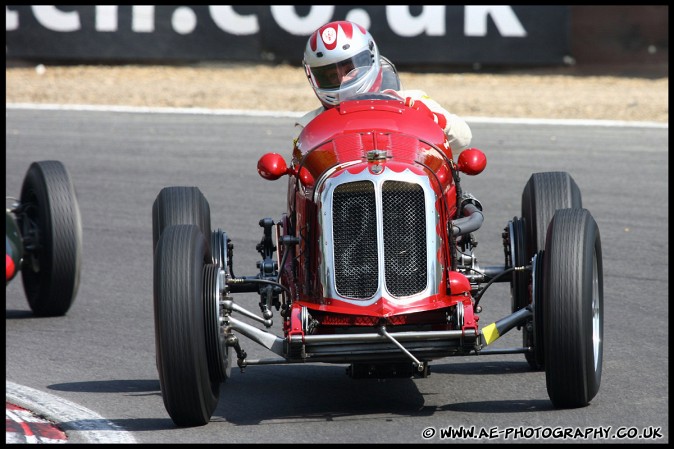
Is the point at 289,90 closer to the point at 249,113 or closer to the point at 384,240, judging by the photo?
the point at 249,113

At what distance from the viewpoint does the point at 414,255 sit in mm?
5660

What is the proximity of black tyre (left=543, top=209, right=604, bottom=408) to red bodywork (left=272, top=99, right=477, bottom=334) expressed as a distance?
0.36 metres

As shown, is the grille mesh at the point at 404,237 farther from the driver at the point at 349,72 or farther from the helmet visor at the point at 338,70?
the helmet visor at the point at 338,70

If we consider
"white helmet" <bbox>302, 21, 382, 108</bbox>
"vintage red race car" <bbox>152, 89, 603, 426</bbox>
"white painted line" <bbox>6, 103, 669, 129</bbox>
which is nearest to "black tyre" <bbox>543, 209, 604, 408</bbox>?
"vintage red race car" <bbox>152, 89, 603, 426</bbox>

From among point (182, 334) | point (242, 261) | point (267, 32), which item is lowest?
point (182, 334)

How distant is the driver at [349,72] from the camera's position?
662 centimetres

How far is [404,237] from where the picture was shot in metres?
5.66

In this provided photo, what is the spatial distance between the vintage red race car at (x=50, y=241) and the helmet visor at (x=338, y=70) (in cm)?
233

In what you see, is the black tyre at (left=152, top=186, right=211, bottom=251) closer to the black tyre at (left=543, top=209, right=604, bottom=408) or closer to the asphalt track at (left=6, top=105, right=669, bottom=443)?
the asphalt track at (left=6, top=105, right=669, bottom=443)

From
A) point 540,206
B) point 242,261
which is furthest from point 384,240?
point 242,261

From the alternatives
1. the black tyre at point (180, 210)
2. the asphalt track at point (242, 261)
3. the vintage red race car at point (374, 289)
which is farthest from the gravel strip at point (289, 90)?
the vintage red race car at point (374, 289)

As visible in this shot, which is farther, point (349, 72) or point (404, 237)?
point (349, 72)

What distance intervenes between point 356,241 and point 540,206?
4.52 ft

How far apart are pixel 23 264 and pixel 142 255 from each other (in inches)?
72.1
